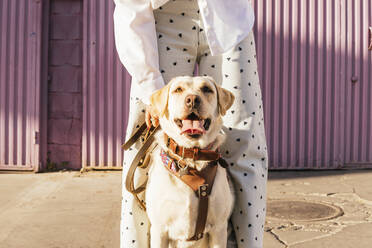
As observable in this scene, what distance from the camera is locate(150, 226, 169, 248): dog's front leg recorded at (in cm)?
214

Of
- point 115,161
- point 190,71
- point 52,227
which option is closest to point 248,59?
point 190,71

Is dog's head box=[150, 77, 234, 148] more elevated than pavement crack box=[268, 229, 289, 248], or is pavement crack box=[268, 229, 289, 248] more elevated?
dog's head box=[150, 77, 234, 148]

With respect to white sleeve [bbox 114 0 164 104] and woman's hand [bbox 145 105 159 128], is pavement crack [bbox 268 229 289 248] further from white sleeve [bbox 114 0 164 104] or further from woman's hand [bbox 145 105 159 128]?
white sleeve [bbox 114 0 164 104]

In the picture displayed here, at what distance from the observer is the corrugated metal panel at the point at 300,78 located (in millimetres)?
6164

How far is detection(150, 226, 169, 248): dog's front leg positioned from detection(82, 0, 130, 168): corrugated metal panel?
4.08 meters

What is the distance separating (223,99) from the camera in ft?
7.29

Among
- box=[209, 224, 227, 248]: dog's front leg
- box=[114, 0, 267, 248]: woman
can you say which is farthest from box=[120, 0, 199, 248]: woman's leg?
box=[209, 224, 227, 248]: dog's front leg

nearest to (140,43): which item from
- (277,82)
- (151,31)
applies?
(151,31)

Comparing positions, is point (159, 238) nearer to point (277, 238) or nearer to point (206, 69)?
point (206, 69)

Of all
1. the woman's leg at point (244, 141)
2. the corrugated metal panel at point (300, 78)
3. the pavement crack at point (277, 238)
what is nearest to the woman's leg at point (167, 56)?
the woman's leg at point (244, 141)

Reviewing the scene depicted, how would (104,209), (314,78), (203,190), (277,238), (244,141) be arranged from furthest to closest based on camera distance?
1. (314,78)
2. (104,209)
3. (277,238)
4. (244,141)
5. (203,190)

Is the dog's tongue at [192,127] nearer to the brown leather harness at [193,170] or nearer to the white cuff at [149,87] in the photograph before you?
the brown leather harness at [193,170]

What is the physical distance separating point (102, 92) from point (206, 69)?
3.96m

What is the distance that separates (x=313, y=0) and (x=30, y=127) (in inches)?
164
